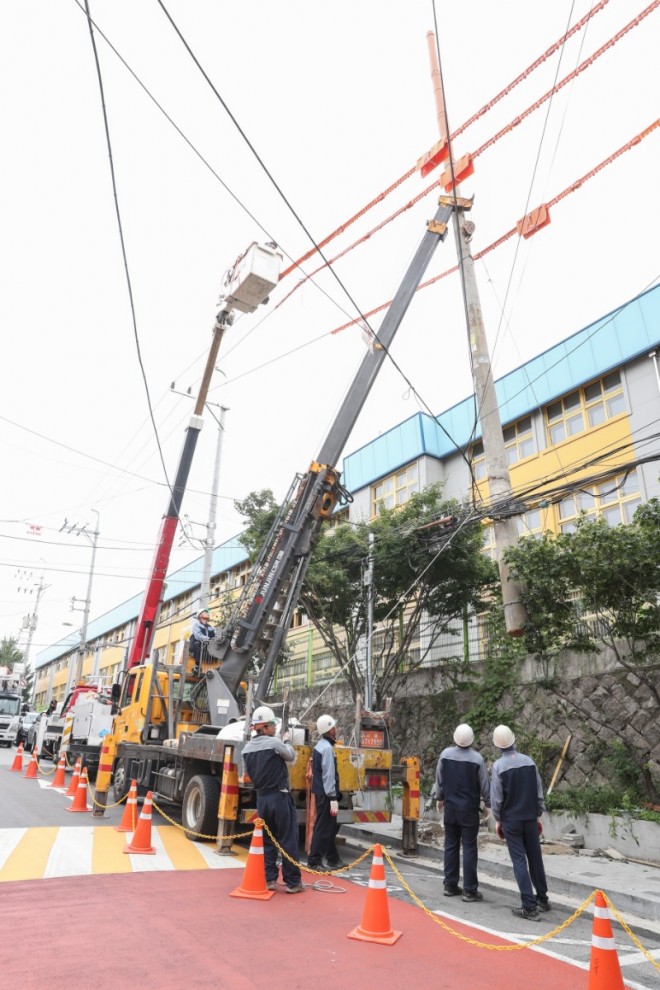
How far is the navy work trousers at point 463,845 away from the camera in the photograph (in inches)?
262

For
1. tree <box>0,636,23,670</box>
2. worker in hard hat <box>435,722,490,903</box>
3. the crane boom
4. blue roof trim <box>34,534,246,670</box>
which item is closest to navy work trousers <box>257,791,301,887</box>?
worker in hard hat <box>435,722,490,903</box>

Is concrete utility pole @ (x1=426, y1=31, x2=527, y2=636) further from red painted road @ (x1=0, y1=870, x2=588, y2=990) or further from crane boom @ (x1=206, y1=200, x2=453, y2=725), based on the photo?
red painted road @ (x1=0, y1=870, x2=588, y2=990)

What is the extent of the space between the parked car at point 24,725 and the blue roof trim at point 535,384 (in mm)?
21085

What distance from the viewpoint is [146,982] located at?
4.01 m

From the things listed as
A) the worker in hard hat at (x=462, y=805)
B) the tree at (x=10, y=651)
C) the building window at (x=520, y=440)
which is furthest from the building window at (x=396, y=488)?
the tree at (x=10, y=651)

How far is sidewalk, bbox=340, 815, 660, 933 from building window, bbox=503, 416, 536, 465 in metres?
12.5

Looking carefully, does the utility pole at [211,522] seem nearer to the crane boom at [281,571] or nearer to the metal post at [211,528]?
the metal post at [211,528]

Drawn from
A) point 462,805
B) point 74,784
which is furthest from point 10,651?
point 462,805

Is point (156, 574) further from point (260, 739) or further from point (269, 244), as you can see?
point (260, 739)

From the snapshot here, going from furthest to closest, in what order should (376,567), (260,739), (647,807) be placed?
(376,567) < (647,807) < (260,739)

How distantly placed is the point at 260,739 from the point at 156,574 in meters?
10.2

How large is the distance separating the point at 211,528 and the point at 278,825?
1609 cm

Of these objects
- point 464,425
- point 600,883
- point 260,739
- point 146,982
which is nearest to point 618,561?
point 600,883

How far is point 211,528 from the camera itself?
72.7ft
